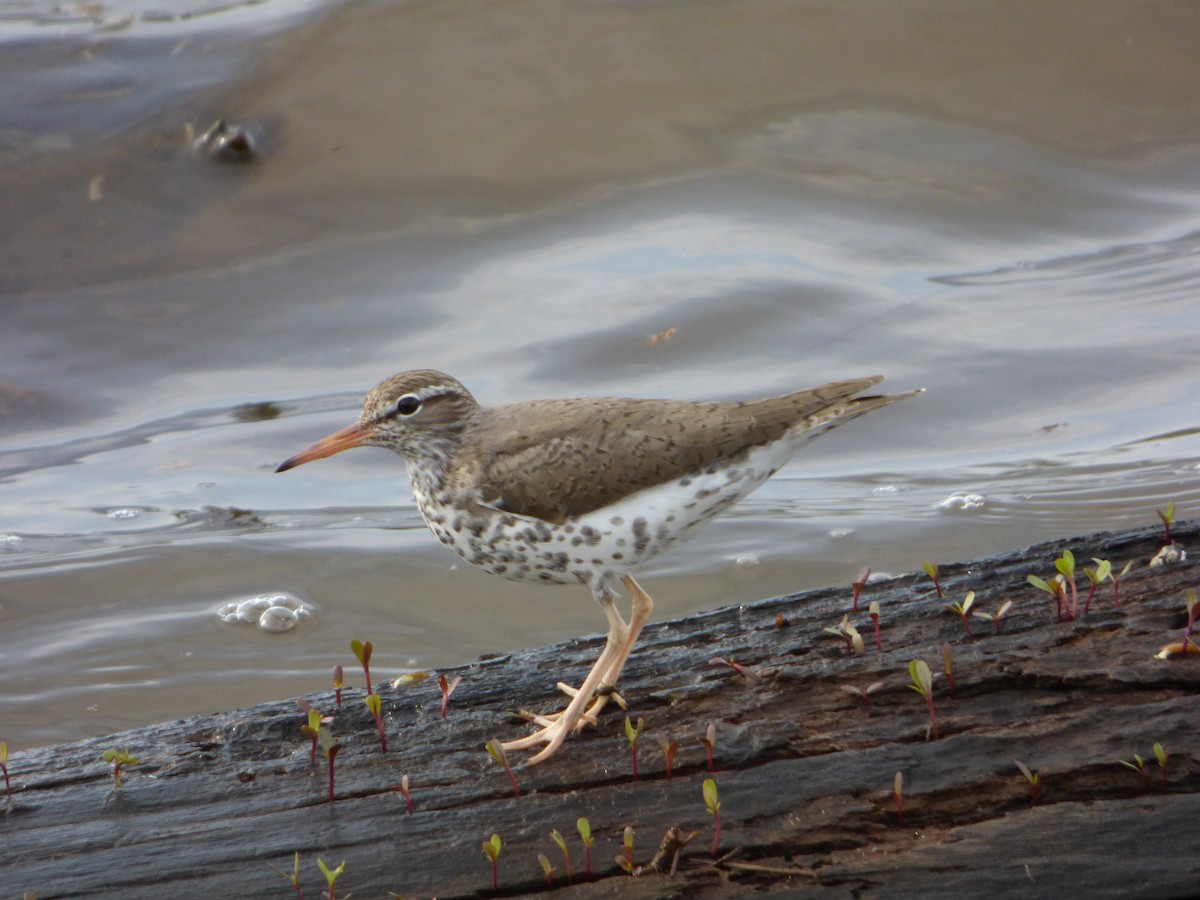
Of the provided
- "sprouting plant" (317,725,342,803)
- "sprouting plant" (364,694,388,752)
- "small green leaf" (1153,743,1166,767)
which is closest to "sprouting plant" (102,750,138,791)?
"sprouting plant" (317,725,342,803)

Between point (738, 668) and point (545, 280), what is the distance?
656 cm

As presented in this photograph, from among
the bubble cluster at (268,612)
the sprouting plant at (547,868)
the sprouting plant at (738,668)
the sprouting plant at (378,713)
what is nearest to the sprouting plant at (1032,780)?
the sprouting plant at (738,668)

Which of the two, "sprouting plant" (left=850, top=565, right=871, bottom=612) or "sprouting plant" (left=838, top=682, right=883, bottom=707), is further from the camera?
"sprouting plant" (left=850, top=565, right=871, bottom=612)

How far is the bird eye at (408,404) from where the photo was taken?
532cm

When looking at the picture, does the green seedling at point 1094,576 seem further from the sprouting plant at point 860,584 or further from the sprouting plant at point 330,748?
the sprouting plant at point 330,748

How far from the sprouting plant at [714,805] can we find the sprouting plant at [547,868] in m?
0.48

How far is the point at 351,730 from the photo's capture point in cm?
447

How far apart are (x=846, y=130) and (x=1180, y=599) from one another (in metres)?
7.84

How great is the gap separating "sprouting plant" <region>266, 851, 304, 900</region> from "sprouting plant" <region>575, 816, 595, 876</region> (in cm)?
85

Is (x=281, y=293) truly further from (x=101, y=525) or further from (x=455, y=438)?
(x=455, y=438)

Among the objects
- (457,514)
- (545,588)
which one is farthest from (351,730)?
(545,588)

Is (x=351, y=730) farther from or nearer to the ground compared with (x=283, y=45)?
nearer to the ground

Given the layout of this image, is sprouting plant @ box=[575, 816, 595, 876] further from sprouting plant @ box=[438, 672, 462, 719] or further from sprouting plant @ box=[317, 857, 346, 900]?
sprouting plant @ box=[438, 672, 462, 719]

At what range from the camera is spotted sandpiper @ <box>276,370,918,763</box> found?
16.1 ft
